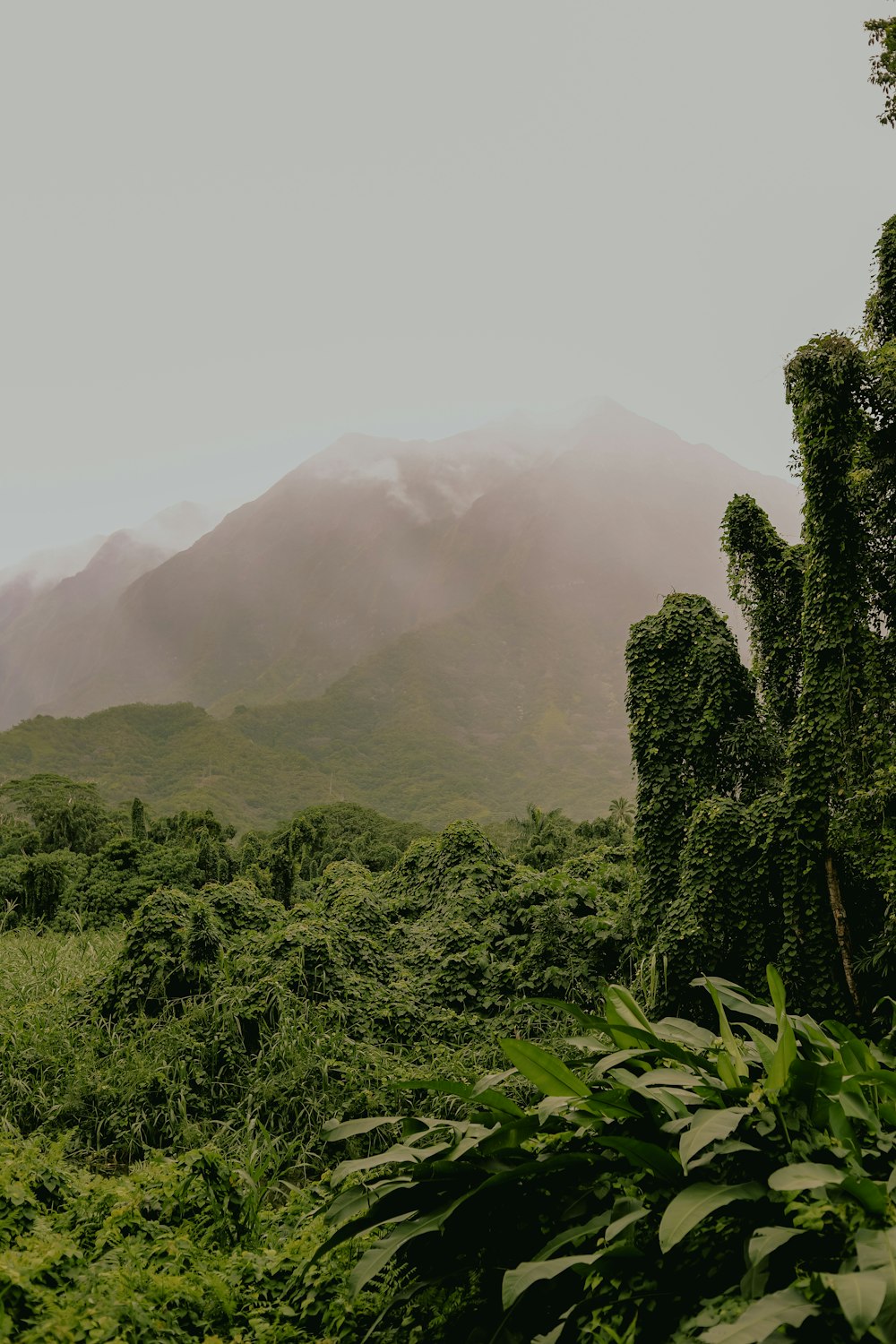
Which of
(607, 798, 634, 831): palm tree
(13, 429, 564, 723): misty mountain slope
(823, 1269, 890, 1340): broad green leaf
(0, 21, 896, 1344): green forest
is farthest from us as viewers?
(13, 429, 564, 723): misty mountain slope

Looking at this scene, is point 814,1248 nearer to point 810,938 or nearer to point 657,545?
point 810,938

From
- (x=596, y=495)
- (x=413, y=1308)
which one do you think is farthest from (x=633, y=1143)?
(x=596, y=495)

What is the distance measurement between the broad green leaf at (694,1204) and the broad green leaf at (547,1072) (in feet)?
1.20

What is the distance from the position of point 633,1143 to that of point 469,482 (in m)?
162

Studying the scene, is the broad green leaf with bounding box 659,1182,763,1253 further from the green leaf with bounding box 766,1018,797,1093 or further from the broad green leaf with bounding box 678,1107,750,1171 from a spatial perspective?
the green leaf with bounding box 766,1018,797,1093

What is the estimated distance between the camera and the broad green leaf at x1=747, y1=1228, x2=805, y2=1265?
1.31m

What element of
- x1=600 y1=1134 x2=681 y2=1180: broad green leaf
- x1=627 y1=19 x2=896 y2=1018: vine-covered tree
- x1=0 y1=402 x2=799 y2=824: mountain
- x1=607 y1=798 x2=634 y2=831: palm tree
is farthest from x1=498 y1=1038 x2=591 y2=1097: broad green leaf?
x1=0 y1=402 x2=799 y2=824: mountain

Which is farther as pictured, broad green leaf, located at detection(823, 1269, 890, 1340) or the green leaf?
the green leaf

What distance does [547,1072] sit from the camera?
1.88 meters

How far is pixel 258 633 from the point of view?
125m

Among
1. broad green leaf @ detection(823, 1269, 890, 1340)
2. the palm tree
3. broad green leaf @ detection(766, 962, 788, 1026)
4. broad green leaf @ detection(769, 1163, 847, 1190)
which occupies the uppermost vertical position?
broad green leaf @ detection(766, 962, 788, 1026)

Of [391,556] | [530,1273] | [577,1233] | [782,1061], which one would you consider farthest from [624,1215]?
[391,556]

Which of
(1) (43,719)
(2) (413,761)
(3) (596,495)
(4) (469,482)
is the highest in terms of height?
(4) (469,482)

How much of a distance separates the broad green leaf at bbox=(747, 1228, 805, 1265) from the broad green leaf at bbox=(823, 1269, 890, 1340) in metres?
0.12
